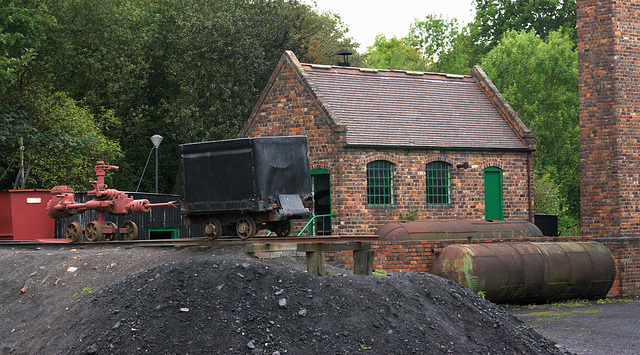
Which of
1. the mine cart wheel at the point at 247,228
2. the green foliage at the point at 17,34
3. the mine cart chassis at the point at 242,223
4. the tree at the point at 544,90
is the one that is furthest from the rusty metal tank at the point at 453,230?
the tree at the point at 544,90

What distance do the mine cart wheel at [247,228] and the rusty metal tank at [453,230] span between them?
272 inches

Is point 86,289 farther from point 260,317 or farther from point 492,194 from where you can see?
point 492,194

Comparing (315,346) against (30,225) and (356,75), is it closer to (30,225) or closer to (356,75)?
(30,225)

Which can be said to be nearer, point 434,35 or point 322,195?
point 322,195

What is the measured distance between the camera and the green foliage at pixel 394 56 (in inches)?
2422

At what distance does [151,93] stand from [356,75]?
1605 centimetres

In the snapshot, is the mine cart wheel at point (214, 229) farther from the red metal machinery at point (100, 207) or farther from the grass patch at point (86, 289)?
the grass patch at point (86, 289)

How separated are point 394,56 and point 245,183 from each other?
51381 mm

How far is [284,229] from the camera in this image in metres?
15.6

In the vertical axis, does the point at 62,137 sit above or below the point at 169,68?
below

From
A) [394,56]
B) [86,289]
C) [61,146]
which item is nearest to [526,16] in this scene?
[394,56]

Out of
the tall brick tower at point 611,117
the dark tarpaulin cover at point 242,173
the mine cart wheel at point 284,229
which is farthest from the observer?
the tall brick tower at point 611,117

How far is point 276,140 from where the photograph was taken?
14.8 metres

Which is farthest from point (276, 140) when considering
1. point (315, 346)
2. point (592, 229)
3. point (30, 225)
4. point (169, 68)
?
point (169, 68)
